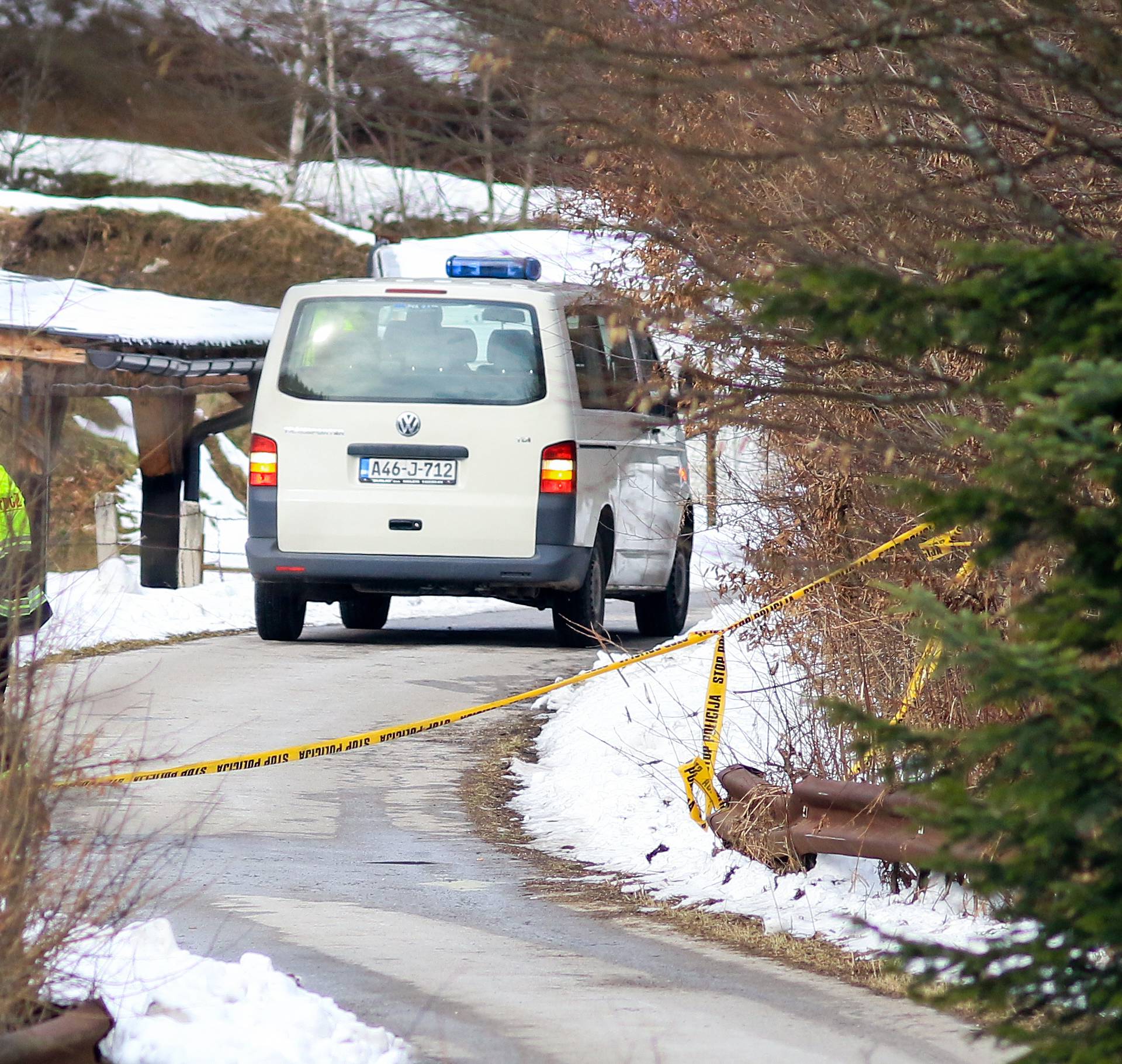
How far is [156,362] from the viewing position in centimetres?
1830

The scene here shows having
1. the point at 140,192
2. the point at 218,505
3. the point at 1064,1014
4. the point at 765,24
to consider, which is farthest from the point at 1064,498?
the point at 140,192

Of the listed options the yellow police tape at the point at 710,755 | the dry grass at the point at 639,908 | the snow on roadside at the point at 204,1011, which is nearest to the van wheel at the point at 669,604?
the dry grass at the point at 639,908

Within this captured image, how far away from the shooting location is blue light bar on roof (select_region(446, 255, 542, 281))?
531 inches

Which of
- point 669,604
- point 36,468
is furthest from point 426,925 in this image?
point 669,604

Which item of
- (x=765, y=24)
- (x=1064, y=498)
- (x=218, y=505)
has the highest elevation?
(x=765, y=24)

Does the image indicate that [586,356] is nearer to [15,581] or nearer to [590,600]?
[590,600]

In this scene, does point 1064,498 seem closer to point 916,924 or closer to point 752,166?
point 752,166

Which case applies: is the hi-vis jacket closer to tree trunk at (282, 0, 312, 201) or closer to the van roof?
tree trunk at (282, 0, 312, 201)

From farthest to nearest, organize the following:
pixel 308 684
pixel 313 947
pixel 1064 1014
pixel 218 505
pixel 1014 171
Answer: pixel 218 505, pixel 308 684, pixel 313 947, pixel 1014 171, pixel 1064 1014

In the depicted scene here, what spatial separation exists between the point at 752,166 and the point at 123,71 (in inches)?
106

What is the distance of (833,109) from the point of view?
4.69 m

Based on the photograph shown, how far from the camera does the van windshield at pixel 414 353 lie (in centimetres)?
1261

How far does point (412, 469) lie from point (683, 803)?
5107mm

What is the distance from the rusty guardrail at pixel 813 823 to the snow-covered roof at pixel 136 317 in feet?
34.6
